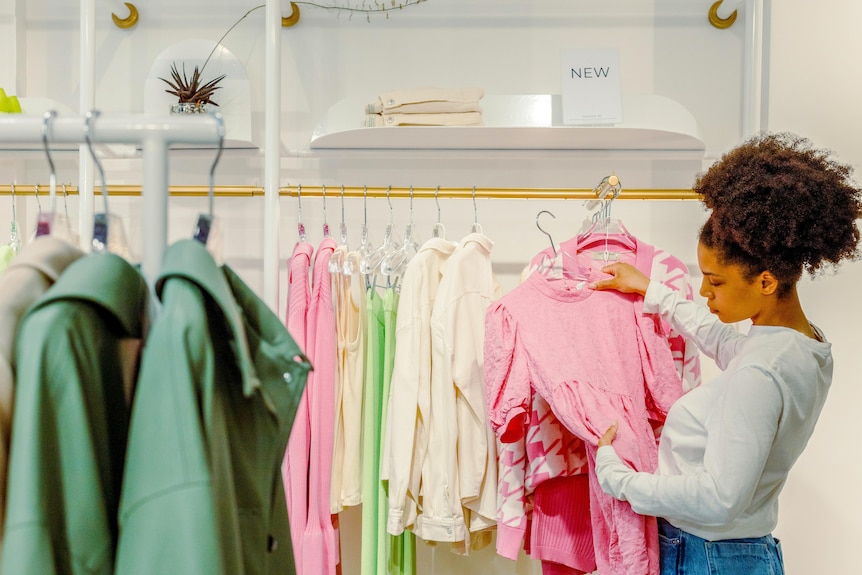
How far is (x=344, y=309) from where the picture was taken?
78.0 inches

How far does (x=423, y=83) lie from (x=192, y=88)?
77 cm

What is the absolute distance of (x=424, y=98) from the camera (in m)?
2.18

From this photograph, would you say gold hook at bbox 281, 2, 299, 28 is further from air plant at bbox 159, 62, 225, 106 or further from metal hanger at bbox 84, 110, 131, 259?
metal hanger at bbox 84, 110, 131, 259

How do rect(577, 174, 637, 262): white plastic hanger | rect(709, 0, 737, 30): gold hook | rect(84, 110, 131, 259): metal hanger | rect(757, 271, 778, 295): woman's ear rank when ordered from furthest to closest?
1. rect(709, 0, 737, 30): gold hook
2. rect(577, 174, 637, 262): white plastic hanger
3. rect(757, 271, 778, 295): woman's ear
4. rect(84, 110, 131, 259): metal hanger

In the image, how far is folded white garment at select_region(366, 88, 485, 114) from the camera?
2.18 metres

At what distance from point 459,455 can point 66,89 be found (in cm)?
192

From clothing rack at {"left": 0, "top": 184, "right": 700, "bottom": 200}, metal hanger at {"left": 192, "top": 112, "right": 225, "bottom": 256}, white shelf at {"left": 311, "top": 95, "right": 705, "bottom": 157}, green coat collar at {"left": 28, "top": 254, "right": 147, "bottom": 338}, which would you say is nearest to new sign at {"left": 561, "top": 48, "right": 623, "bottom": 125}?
white shelf at {"left": 311, "top": 95, "right": 705, "bottom": 157}

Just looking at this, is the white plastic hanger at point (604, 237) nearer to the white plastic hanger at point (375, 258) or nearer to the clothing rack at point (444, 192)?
the clothing rack at point (444, 192)

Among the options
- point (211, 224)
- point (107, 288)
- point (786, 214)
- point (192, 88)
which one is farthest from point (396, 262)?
point (107, 288)

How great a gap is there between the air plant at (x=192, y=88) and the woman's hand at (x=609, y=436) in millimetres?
1523

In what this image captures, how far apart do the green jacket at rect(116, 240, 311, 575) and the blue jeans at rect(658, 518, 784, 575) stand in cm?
104

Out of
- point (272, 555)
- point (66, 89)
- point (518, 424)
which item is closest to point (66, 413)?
point (272, 555)

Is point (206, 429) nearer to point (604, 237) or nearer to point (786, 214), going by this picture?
point (786, 214)

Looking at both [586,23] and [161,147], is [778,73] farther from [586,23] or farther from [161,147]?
[161,147]
